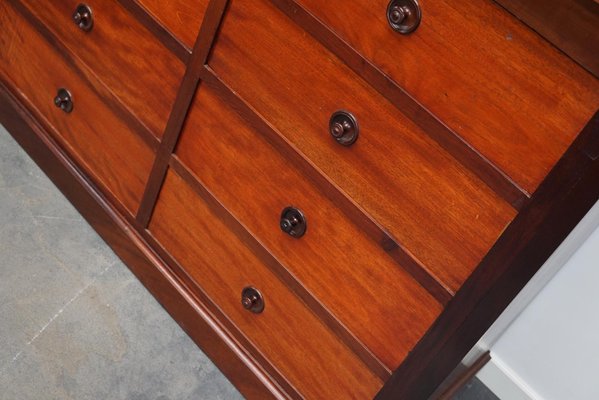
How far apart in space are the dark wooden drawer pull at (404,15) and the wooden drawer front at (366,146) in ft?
0.39

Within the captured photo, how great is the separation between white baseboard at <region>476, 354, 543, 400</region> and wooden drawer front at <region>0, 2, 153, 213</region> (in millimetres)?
930

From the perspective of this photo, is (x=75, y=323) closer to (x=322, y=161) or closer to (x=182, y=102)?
(x=182, y=102)

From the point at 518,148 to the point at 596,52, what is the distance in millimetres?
187

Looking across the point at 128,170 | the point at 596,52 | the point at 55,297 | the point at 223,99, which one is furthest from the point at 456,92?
the point at 55,297

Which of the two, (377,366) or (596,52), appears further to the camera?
(377,366)

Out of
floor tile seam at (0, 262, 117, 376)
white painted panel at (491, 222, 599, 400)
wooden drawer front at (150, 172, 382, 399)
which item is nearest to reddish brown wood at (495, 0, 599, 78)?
wooden drawer front at (150, 172, 382, 399)

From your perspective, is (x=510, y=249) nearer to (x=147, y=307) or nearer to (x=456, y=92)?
(x=456, y=92)

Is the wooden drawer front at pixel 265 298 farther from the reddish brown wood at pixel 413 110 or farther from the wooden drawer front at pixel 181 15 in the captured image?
the reddish brown wood at pixel 413 110

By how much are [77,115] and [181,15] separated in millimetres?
477

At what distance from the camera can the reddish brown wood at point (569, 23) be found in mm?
1083

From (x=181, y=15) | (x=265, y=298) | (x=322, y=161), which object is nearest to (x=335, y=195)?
(x=322, y=161)

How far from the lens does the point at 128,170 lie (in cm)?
189

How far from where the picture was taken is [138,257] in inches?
76.4

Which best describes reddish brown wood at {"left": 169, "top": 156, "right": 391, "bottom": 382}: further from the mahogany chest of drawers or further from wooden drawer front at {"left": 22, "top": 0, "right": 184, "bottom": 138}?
wooden drawer front at {"left": 22, "top": 0, "right": 184, "bottom": 138}
